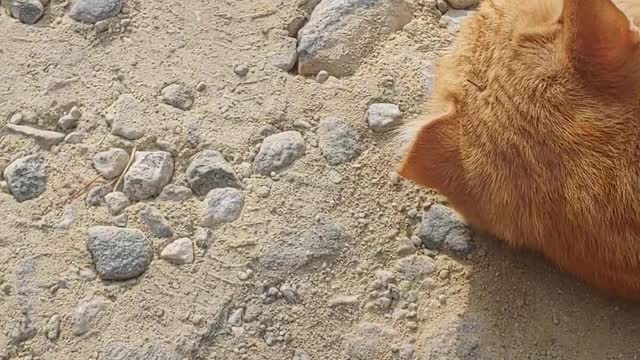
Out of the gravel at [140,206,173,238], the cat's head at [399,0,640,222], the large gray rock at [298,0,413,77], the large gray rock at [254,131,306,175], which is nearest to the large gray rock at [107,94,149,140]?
the gravel at [140,206,173,238]

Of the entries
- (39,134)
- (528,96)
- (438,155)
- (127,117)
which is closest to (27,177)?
(39,134)

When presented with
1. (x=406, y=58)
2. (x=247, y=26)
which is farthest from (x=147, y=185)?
(x=406, y=58)

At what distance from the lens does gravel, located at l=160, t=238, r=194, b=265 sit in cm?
282

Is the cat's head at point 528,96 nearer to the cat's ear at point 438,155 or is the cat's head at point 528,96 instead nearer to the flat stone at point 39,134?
the cat's ear at point 438,155

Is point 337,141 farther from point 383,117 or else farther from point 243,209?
point 243,209

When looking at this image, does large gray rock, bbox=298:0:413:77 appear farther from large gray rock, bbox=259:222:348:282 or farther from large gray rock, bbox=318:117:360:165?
large gray rock, bbox=259:222:348:282

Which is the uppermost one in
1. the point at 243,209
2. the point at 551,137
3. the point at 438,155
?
the point at 551,137

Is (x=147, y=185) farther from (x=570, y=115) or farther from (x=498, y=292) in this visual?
(x=570, y=115)

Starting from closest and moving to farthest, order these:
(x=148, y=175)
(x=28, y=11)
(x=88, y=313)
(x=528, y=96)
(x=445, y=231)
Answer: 1. (x=528, y=96)
2. (x=88, y=313)
3. (x=445, y=231)
4. (x=148, y=175)
5. (x=28, y=11)

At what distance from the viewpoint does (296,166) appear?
3.00 m

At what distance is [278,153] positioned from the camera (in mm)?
3012

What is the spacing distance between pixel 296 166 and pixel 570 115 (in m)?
0.95

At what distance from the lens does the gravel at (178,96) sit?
3150 millimetres

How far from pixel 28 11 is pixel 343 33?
112 centimetres
